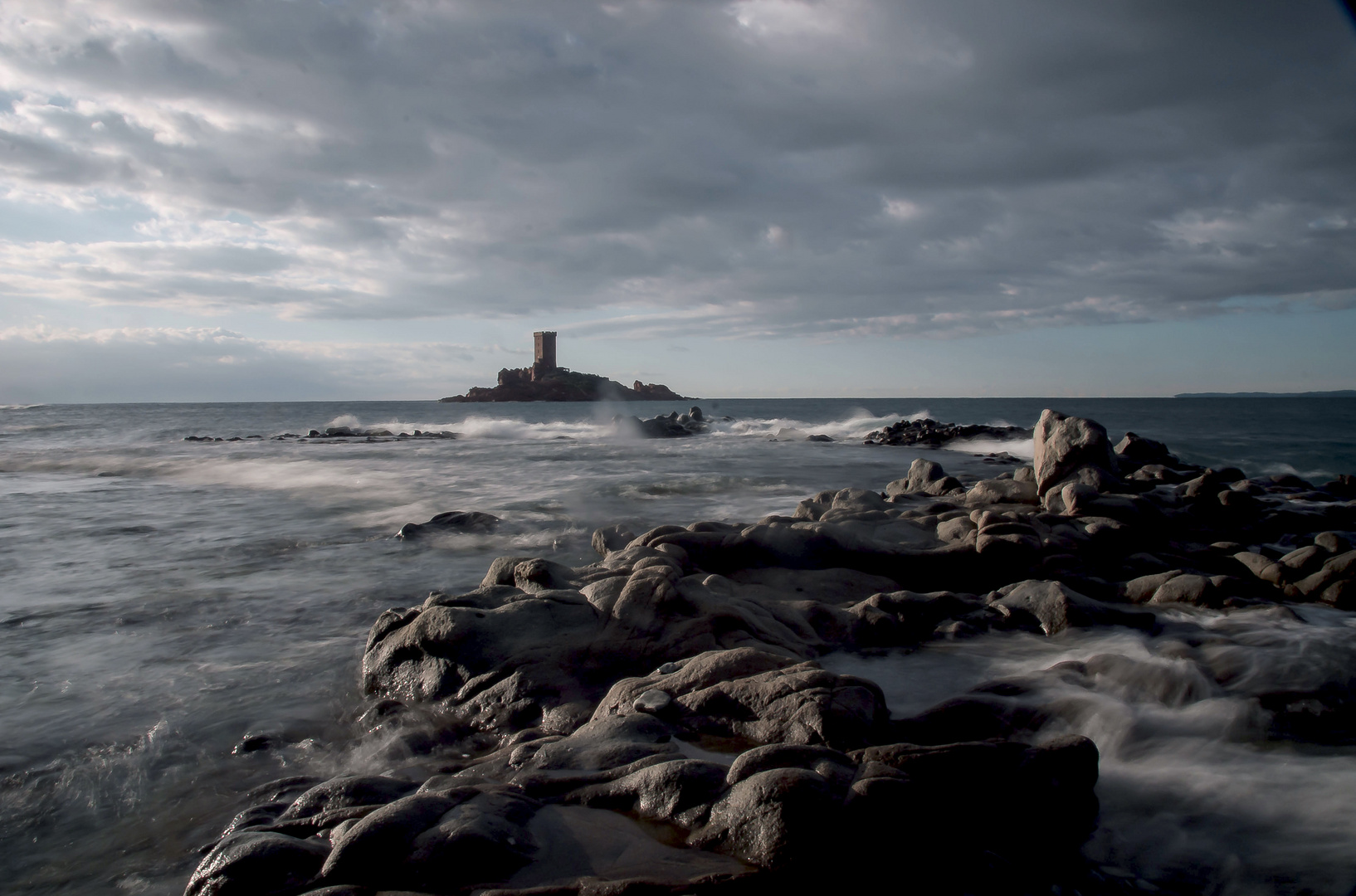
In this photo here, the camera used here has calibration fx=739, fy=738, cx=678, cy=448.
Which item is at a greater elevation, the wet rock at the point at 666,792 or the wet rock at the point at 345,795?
the wet rock at the point at 666,792

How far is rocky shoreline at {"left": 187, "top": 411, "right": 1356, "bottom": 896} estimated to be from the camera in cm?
263

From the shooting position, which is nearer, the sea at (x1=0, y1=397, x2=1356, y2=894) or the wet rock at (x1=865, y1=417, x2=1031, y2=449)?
the sea at (x1=0, y1=397, x2=1356, y2=894)

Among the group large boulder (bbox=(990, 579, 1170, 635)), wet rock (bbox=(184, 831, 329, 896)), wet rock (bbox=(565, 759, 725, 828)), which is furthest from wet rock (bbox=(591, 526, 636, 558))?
wet rock (bbox=(184, 831, 329, 896))

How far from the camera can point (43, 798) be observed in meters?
3.56

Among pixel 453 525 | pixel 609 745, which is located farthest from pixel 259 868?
pixel 453 525

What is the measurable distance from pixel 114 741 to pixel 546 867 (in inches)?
121

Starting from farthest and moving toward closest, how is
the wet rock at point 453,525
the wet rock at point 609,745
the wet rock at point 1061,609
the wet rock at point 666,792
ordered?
the wet rock at point 453,525
the wet rock at point 1061,609
the wet rock at point 609,745
the wet rock at point 666,792

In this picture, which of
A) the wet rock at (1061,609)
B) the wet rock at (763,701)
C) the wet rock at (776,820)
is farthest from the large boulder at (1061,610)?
the wet rock at (776,820)

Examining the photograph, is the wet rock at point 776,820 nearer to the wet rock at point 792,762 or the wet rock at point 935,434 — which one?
the wet rock at point 792,762

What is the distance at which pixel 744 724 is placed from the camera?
3.81 meters

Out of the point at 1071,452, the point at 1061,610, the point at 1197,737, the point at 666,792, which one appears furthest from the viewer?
the point at 1071,452

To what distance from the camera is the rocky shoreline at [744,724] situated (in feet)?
8.63

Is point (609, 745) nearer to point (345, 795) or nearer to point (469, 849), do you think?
point (469, 849)

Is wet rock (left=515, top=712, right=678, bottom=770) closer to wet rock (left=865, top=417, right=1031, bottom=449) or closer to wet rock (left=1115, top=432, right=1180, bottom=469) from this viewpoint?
wet rock (left=1115, top=432, right=1180, bottom=469)
